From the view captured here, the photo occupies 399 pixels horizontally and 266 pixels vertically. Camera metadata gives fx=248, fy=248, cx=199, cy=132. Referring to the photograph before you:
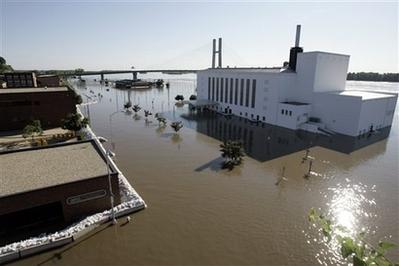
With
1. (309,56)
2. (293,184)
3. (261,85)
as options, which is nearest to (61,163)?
(293,184)

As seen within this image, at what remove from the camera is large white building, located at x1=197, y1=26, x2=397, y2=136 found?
43062 mm

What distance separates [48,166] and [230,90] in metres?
46.4

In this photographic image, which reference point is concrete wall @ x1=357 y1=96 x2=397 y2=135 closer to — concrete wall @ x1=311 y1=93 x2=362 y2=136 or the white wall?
concrete wall @ x1=311 y1=93 x2=362 y2=136

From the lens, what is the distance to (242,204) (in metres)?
21.3

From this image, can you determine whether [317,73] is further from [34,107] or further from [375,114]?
[34,107]

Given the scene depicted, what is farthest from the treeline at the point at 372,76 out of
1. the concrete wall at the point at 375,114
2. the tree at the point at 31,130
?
the tree at the point at 31,130

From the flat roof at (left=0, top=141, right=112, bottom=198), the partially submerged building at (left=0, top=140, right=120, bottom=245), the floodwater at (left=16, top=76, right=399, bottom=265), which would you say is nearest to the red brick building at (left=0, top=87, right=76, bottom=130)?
the floodwater at (left=16, top=76, right=399, bottom=265)

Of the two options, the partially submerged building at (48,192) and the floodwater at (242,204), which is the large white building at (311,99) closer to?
the floodwater at (242,204)

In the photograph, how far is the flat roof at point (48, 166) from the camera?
57.0 feet

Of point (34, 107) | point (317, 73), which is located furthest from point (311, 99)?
point (34, 107)

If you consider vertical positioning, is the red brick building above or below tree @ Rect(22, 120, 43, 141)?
above

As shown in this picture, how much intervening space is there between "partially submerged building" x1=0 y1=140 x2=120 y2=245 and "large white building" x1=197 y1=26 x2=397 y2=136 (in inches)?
1484

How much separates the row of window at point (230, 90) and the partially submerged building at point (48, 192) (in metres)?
40.2

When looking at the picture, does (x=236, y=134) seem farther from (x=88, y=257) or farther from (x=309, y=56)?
(x=88, y=257)
